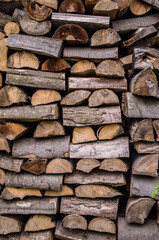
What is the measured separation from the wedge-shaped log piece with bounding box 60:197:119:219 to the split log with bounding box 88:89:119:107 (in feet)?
3.14

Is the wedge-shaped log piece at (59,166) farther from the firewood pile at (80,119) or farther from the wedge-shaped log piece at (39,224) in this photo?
the wedge-shaped log piece at (39,224)

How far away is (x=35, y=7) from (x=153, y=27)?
1145 mm

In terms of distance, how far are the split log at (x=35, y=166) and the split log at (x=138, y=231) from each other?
3.02 feet

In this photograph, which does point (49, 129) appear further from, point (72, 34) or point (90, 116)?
point (72, 34)

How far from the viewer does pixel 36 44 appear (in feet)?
6.61

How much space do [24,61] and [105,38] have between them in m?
0.81

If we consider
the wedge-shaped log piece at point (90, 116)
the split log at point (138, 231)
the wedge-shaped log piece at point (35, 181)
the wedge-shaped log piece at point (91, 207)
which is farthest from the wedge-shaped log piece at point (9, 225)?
the wedge-shaped log piece at point (90, 116)

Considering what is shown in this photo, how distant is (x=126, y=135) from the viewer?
221cm

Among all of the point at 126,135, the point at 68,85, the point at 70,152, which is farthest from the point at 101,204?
the point at 68,85

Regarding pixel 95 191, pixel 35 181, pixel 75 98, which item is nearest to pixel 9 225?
pixel 35 181

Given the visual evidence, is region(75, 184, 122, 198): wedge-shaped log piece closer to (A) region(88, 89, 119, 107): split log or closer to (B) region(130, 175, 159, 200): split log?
(B) region(130, 175, 159, 200): split log

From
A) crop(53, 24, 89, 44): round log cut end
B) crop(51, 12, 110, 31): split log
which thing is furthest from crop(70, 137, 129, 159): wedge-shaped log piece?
crop(51, 12, 110, 31): split log

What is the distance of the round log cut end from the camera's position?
6.49 feet

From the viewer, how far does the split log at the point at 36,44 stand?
78.0 inches
